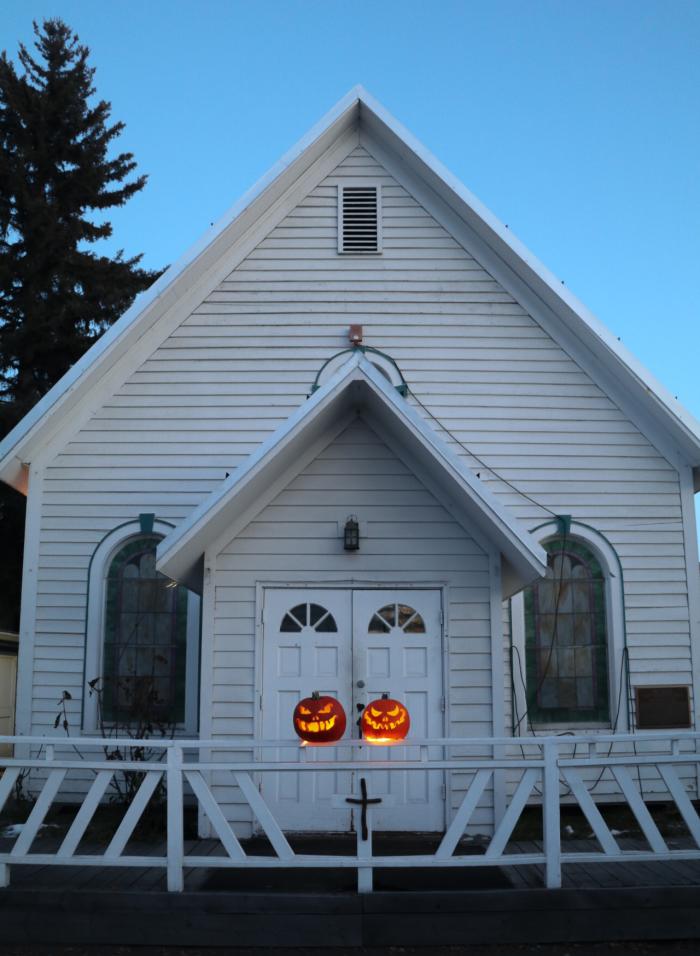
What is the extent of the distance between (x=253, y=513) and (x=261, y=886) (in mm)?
2990

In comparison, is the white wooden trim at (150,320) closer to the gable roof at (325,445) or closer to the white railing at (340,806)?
the gable roof at (325,445)

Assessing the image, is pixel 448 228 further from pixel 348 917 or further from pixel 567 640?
pixel 348 917

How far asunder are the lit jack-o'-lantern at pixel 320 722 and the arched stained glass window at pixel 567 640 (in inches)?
163

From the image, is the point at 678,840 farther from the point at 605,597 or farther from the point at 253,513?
the point at 253,513

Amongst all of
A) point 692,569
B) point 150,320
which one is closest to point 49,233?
point 150,320

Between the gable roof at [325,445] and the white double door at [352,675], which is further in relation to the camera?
the white double door at [352,675]

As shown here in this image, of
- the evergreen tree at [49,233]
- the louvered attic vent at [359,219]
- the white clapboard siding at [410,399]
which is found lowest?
the white clapboard siding at [410,399]

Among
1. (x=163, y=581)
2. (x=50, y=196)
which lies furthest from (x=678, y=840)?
(x=50, y=196)

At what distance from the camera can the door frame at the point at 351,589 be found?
808cm

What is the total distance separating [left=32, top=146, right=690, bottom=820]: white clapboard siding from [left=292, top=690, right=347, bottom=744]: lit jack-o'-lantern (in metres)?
3.98

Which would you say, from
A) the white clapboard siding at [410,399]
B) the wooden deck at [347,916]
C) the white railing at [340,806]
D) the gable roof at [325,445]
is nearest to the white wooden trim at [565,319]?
the white clapboard siding at [410,399]

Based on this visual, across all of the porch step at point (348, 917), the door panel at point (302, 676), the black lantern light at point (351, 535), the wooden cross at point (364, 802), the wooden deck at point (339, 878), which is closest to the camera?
the porch step at point (348, 917)

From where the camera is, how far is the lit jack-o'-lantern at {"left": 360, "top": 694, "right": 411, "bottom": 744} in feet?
21.9

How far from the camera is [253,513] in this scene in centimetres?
825
